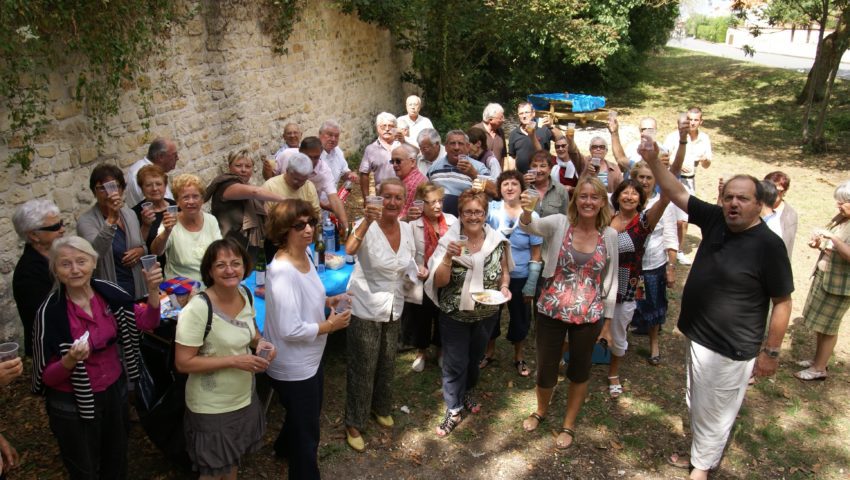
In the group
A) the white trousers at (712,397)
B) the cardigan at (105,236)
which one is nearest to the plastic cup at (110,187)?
the cardigan at (105,236)

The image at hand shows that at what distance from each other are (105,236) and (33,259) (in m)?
0.52

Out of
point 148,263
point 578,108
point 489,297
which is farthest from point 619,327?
point 578,108

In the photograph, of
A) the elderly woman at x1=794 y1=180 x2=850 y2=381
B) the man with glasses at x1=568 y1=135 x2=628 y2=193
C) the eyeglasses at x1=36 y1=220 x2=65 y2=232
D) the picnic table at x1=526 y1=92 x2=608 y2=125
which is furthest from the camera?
the picnic table at x1=526 y1=92 x2=608 y2=125

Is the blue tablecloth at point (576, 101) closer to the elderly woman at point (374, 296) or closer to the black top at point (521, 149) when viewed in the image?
the black top at point (521, 149)

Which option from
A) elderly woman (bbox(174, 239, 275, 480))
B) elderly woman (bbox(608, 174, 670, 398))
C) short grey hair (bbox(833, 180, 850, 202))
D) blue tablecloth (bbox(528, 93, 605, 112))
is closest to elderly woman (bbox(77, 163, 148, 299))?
elderly woman (bbox(174, 239, 275, 480))

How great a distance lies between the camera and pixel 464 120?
15703 mm

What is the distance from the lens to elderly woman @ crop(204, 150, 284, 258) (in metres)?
4.88

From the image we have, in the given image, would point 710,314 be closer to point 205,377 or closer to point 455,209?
point 455,209

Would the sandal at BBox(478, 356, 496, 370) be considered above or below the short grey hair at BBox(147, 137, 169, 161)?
below

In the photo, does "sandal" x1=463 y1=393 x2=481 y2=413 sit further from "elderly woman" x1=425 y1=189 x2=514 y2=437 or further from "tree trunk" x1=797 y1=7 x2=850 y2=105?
"tree trunk" x1=797 y1=7 x2=850 y2=105

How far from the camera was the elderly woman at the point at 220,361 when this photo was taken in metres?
3.02

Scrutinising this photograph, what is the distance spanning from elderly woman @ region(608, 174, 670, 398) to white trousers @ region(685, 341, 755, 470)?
37.3 inches

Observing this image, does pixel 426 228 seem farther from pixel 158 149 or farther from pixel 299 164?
pixel 158 149

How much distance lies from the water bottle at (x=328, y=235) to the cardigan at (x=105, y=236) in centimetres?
158
